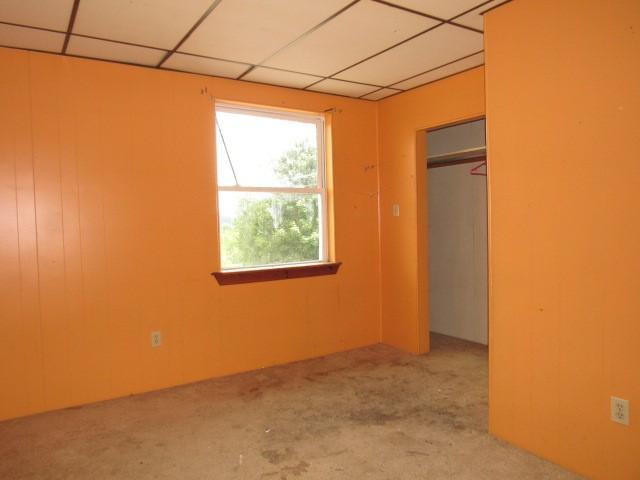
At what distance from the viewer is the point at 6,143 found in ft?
9.49

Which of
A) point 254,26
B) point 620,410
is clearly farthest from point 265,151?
point 620,410

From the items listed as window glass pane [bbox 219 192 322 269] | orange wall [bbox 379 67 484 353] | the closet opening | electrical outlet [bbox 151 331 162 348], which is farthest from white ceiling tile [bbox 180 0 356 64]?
the closet opening

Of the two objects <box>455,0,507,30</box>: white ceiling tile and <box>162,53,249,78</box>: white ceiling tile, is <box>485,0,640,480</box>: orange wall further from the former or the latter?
<box>162,53,249,78</box>: white ceiling tile

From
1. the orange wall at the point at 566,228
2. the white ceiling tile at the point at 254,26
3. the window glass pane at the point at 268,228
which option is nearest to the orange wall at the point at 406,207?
the window glass pane at the point at 268,228

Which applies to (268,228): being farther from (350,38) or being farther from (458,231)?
(458,231)

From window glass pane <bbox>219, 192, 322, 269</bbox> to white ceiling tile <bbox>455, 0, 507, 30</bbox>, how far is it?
205 cm

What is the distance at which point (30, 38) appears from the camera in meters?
2.74

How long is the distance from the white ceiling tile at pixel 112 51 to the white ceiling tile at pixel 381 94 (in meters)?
1.98

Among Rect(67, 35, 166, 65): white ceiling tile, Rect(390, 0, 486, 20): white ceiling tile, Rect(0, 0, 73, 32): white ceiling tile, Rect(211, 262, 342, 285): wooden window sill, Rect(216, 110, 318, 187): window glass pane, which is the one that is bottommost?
Rect(211, 262, 342, 285): wooden window sill

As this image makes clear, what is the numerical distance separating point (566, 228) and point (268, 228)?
95.5 inches

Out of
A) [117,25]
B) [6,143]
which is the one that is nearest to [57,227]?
[6,143]

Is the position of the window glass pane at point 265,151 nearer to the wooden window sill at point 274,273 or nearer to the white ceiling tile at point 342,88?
the white ceiling tile at point 342,88

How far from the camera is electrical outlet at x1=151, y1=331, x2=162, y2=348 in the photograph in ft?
11.1

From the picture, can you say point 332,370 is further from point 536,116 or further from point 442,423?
point 536,116
